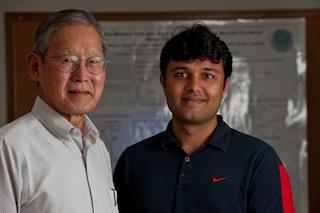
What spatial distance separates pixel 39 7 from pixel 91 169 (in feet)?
5.45

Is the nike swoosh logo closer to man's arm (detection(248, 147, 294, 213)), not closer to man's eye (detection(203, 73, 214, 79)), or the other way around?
man's arm (detection(248, 147, 294, 213))

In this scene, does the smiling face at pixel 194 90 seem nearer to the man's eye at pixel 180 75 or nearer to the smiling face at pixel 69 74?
the man's eye at pixel 180 75

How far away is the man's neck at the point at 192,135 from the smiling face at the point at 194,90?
28 millimetres

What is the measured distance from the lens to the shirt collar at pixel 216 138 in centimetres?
169

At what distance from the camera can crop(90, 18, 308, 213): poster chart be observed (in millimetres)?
2803

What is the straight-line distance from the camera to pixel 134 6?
110 inches

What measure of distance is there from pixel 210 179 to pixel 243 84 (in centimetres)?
131

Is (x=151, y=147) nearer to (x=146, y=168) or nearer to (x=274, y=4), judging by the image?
(x=146, y=168)

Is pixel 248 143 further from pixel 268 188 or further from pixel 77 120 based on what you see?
pixel 77 120

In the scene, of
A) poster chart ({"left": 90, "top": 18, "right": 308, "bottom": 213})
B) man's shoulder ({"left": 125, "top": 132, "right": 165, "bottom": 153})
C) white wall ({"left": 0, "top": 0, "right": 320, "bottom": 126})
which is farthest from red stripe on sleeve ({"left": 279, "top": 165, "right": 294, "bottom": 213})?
white wall ({"left": 0, "top": 0, "right": 320, "bottom": 126})

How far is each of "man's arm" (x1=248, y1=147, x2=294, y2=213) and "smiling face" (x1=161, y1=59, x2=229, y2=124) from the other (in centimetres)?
25

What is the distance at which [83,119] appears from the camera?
1489 mm

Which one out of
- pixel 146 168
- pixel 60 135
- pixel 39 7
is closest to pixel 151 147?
pixel 146 168

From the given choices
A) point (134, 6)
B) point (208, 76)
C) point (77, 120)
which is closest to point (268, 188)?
point (208, 76)
